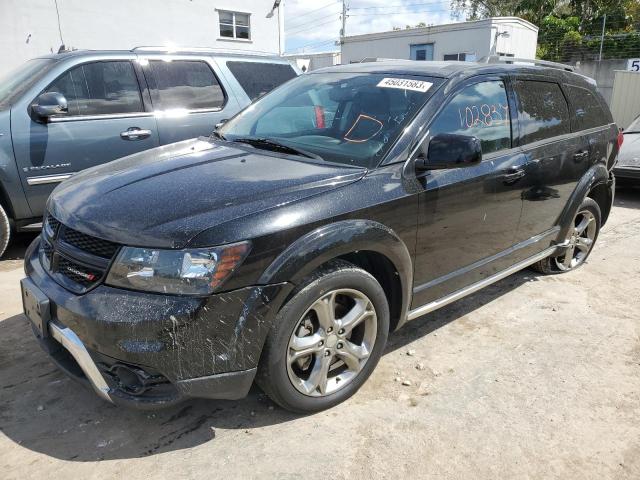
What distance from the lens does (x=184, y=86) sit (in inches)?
219

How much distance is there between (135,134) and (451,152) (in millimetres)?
3434

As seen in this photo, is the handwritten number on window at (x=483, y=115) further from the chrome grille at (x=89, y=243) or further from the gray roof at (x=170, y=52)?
the gray roof at (x=170, y=52)

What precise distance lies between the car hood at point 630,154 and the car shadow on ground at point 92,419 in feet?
23.7

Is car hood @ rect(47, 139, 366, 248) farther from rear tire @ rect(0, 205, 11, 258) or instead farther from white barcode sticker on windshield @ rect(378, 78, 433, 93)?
rear tire @ rect(0, 205, 11, 258)

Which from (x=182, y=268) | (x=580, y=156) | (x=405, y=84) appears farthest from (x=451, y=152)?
(x=580, y=156)

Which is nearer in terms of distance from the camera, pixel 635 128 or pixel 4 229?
pixel 4 229

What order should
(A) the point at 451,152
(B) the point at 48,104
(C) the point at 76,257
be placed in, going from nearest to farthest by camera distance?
(C) the point at 76,257, (A) the point at 451,152, (B) the point at 48,104

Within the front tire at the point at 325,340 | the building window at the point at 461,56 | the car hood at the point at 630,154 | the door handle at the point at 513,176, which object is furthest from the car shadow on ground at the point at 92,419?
the building window at the point at 461,56

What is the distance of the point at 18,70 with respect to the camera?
533cm

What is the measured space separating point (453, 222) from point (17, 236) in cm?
475

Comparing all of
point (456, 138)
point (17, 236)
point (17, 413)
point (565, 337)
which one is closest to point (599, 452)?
point (565, 337)

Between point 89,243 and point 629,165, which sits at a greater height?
point 89,243

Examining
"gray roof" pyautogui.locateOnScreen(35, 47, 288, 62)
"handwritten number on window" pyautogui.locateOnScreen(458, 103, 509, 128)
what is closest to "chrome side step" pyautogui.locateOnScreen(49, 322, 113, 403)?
"handwritten number on window" pyautogui.locateOnScreen(458, 103, 509, 128)

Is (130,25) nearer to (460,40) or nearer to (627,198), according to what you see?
(460,40)
